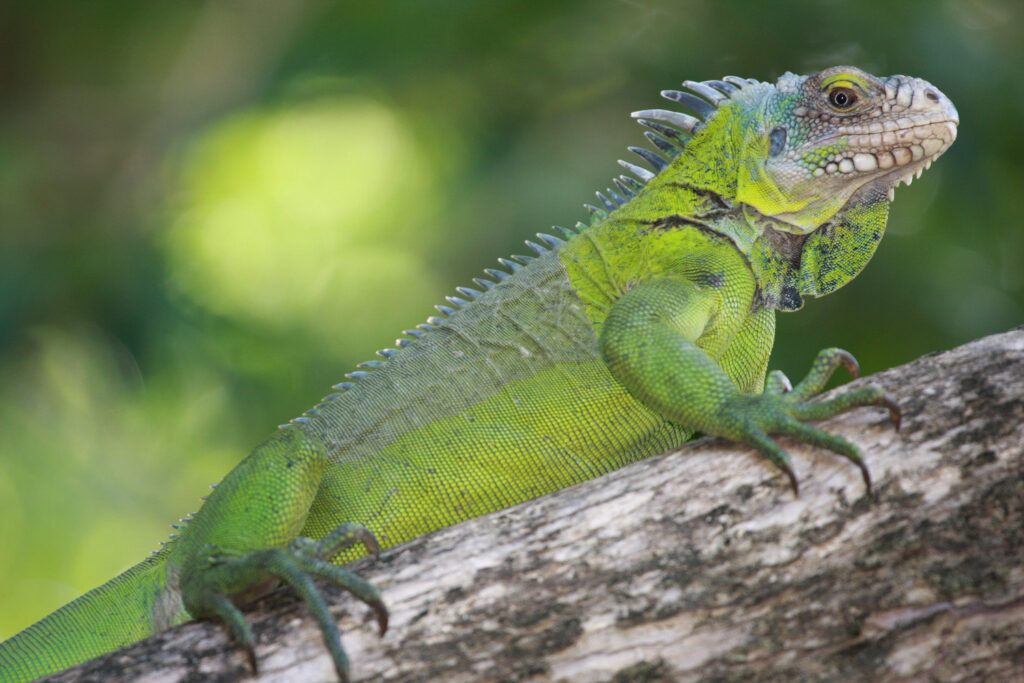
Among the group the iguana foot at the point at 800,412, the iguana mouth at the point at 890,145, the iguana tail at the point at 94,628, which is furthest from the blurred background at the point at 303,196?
the iguana foot at the point at 800,412

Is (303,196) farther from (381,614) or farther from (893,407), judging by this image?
(893,407)

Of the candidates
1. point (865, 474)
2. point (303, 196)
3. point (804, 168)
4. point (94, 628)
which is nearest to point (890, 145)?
point (804, 168)

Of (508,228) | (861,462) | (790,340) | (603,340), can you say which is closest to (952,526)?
Answer: (861,462)

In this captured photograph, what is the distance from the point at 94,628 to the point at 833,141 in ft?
10.0

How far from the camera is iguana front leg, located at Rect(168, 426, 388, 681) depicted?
7.93 ft

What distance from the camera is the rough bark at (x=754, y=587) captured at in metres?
2.29

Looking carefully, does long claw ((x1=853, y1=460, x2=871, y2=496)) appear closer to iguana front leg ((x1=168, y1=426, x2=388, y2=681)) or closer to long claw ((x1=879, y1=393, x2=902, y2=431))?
long claw ((x1=879, y1=393, x2=902, y2=431))

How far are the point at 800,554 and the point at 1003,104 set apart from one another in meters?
4.47

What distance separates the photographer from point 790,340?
17.8 feet

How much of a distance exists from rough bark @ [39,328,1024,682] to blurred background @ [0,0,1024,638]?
2.99 meters

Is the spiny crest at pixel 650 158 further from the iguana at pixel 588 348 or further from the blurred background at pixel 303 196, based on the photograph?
the blurred background at pixel 303 196

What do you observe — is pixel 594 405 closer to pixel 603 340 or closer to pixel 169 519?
pixel 603 340

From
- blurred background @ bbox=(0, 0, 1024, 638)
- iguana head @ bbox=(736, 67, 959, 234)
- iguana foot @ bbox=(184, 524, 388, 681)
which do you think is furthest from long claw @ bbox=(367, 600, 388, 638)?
blurred background @ bbox=(0, 0, 1024, 638)

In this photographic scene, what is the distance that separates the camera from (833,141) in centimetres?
323
